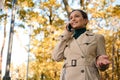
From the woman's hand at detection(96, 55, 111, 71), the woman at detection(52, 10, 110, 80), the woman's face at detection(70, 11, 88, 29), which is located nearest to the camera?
the woman's hand at detection(96, 55, 111, 71)

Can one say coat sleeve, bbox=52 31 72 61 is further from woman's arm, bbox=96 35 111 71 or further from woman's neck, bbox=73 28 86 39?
woman's arm, bbox=96 35 111 71

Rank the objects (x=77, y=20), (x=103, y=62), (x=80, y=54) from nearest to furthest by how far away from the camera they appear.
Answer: (x=103, y=62) → (x=80, y=54) → (x=77, y=20)

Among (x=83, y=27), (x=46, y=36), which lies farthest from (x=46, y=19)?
(x=83, y=27)

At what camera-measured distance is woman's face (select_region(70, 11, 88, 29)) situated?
2713 millimetres

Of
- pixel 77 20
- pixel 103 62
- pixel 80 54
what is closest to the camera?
pixel 103 62

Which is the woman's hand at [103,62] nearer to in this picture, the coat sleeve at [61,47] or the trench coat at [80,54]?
the trench coat at [80,54]

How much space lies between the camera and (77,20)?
2.72m

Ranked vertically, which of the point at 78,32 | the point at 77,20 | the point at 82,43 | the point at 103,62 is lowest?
the point at 103,62

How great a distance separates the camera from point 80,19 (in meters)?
2.73

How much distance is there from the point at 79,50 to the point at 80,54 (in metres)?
0.05

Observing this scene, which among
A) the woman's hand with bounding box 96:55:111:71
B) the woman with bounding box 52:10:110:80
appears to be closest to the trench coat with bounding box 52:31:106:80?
the woman with bounding box 52:10:110:80

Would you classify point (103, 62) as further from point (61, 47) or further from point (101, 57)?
point (61, 47)

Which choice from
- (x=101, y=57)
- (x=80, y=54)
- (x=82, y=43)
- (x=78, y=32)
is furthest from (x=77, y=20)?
(x=101, y=57)

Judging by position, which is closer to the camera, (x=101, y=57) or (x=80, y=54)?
(x=101, y=57)
